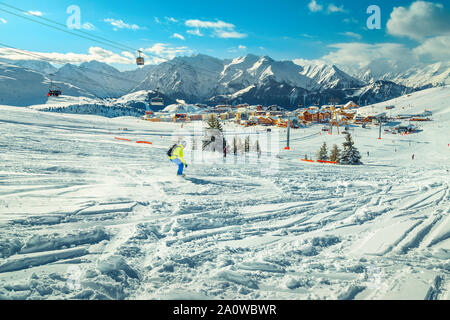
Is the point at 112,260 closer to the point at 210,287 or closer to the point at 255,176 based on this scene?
the point at 210,287

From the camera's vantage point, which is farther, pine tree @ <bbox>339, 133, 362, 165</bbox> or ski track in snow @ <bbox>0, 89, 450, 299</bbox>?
pine tree @ <bbox>339, 133, 362, 165</bbox>

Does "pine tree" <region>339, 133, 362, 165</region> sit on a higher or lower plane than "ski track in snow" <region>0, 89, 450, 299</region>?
higher

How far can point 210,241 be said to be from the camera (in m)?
4.06

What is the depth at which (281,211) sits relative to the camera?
18.5 ft

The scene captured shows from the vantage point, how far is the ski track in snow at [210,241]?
2.96 meters

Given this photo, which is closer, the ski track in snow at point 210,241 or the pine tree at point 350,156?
the ski track in snow at point 210,241

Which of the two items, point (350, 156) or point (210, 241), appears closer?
point (210, 241)

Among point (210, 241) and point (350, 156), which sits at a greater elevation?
point (350, 156)

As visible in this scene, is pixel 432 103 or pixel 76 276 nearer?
pixel 76 276

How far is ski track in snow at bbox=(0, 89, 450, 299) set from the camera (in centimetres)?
296

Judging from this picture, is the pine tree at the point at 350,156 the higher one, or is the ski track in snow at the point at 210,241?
the pine tree at the point at 350,156

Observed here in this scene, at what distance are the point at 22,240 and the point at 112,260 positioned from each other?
148 cm

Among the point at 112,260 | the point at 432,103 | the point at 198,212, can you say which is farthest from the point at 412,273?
the point at 432,103
